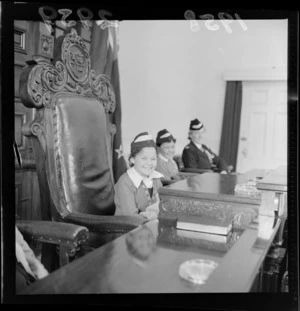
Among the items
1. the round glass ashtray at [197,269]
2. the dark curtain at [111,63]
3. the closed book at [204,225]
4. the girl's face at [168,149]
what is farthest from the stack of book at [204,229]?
the dark curtain at [111,63]

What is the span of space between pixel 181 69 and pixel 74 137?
418 mm

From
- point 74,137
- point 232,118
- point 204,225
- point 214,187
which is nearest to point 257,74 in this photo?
point 232,118

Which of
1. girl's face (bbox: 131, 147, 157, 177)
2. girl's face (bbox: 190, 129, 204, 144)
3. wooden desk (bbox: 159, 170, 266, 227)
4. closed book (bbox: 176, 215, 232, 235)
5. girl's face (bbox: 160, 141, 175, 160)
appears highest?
girl's face (bbox: 190, 129, 204, 144)

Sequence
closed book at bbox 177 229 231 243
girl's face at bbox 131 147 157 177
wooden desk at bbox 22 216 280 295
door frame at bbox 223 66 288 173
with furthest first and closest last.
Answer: girl's face at bbox 131 147 157 177 → door frame at bbox 223 66 288 173 → closed book at bbox 177 229 231 243 → wooden desk at bbox 22 216 280 295

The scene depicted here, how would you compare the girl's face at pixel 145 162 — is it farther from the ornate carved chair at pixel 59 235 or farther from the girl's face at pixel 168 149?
the ornate carved chair at pixel 59 235

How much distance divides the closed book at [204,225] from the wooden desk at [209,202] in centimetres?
5

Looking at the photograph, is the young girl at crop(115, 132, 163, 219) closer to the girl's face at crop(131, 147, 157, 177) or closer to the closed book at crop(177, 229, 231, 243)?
the girl's face at crop(131, 147, 157, 177)

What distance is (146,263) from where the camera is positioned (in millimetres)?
815

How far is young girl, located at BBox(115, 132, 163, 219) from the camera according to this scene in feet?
3.69

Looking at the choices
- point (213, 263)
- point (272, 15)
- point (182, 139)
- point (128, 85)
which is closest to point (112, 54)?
point (128, 85)

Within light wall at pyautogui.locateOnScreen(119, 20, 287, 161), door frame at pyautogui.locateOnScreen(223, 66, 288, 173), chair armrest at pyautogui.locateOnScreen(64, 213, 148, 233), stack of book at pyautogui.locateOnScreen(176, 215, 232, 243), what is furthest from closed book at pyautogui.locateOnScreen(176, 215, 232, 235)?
door frame at pyautogui.locateOnScreen(223, 66, 288, 173)

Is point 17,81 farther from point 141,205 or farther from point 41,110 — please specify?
point 141,205

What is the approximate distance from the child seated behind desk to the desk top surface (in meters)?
0.04

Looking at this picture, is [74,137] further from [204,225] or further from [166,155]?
[204,225]
